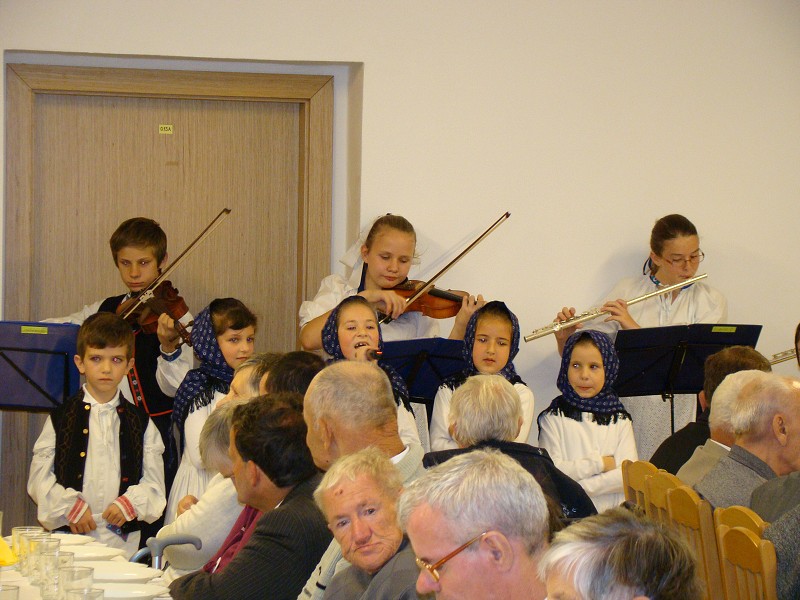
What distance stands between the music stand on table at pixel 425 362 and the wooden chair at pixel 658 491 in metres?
1.54

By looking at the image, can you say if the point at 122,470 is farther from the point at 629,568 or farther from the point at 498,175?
the point at 629,568

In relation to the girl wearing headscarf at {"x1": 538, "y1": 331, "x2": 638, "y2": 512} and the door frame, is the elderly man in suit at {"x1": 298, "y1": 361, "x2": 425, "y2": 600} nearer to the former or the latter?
the girl wearing headscarf at {"x1": 538, "y1": 331, "x2": 638, "y2": 512}

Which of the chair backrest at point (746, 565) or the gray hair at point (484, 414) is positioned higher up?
the gray hair at point (484, 414)

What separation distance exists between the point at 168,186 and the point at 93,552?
298 centimetres

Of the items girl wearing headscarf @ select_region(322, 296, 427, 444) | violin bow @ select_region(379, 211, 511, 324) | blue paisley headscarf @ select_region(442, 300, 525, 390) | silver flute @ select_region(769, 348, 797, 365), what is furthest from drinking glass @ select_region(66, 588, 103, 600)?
silver flute @ select_region(769, 348, 797, 365)

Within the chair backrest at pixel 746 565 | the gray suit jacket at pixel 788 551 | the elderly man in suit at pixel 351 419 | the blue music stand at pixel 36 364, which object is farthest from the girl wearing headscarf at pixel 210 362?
the gray suit jacket at pixel 788 551

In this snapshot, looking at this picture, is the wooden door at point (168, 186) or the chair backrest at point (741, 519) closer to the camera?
the chair backrest at point (741, 519)

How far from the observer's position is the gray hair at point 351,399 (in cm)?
261

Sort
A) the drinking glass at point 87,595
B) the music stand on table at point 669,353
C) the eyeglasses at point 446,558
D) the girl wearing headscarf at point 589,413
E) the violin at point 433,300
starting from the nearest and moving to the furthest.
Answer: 1. the eyeglasses at point 446,558
2. the drinking glass at point 87,595
3. the girl wearing headscarf at point 589,413
4. the music stand on table at point 669,353
5. the violin at point 433,300

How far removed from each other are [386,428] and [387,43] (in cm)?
323

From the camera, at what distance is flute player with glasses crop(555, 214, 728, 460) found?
518 centimetres

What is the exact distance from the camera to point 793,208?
5832mm

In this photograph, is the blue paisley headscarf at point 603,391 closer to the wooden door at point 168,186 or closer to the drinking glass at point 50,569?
the wooden door at point 168,186

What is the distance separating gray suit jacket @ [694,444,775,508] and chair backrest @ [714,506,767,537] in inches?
15.9
